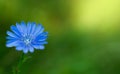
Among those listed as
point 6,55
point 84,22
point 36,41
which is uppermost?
point 84,22

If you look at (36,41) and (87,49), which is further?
(87,49)

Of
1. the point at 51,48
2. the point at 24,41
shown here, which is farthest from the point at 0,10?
the point at 24,41

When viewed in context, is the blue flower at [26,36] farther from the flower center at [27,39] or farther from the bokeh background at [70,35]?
the bokeh background at [70,35]

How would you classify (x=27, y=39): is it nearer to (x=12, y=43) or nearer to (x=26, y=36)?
(x=26, y=36)

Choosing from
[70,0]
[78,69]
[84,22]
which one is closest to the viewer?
[78,69]

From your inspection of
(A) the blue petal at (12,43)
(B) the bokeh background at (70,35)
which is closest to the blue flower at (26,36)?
(A) the blue petal at (12,43)

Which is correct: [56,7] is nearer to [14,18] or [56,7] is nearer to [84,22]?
[84,22]

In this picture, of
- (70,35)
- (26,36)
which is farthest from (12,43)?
(70,35)
